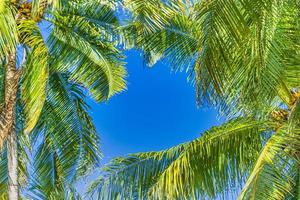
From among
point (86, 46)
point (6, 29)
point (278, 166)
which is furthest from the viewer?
point (86, 46)

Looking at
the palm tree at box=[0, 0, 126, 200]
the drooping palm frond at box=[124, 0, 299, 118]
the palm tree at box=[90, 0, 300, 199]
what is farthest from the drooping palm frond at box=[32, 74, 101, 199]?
the drooping palm frond at box=[124, 0, 299, 118]

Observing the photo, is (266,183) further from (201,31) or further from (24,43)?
(24,43)

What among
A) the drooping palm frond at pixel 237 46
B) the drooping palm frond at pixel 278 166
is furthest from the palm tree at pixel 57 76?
the drooping palm frond at pixel 278 166

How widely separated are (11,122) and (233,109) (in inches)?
158

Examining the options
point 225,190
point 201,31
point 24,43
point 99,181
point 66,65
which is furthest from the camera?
point 66,65

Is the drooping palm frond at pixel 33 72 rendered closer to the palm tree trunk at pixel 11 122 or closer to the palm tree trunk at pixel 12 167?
the palm tree trunk at pixel 11 122

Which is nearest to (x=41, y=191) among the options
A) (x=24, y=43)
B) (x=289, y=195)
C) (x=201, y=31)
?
(x=24, y=43)

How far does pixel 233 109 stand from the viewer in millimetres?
10367

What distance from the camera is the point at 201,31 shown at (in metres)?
A: 7.69

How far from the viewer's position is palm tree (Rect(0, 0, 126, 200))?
11719mm

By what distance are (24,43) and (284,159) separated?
5448 millimetres

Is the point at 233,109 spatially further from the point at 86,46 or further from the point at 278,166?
the point at 86,46

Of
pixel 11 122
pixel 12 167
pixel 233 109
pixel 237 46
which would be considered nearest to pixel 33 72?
pixel 11 122

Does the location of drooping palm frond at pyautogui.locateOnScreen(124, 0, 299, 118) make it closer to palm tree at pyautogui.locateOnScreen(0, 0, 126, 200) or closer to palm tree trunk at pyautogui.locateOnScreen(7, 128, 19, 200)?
palm tree at pyautogui.locateOnScreen(0, 0, 126, 200)
